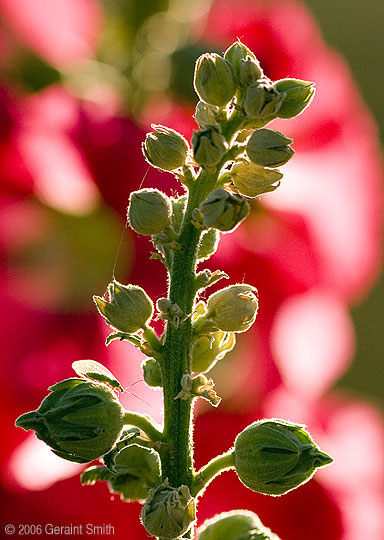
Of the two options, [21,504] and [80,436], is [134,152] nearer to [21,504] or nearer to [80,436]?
[21,504]

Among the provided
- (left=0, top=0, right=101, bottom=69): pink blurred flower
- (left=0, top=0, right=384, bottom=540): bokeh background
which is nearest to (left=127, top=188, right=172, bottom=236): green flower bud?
(left=0, top=0, right=384, bottom=540): bokeh background

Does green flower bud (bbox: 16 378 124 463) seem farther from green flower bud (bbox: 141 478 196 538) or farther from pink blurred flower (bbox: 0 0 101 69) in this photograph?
pink blurred flower (bbox: 0 0 101 69)

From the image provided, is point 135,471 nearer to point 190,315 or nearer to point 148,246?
point 190,315

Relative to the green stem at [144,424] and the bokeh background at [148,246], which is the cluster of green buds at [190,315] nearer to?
the green stem at [144,424]

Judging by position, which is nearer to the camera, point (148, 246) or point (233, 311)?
point (233, 311)

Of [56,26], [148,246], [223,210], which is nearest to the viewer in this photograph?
[223,210]

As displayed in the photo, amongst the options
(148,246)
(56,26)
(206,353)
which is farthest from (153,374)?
(56,26)

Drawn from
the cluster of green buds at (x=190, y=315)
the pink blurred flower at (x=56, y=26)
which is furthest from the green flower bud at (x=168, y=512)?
the pink blurred flower at (x=56, y=26)
